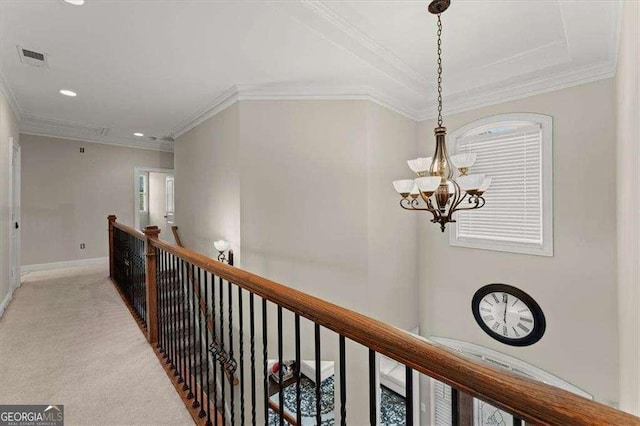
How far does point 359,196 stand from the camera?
11.6 ft

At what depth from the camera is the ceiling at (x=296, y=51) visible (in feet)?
7.31

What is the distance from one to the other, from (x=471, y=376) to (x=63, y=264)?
700 centimetres

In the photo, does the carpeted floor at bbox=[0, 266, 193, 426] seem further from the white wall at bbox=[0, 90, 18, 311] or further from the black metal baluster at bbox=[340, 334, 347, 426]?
the black metal baluster at bbox=[340, 334, 347, 426]

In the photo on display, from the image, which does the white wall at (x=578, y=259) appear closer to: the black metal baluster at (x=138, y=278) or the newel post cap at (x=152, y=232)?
the newel post cap at (x=152, y=232)

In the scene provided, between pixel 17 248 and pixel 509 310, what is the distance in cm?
647

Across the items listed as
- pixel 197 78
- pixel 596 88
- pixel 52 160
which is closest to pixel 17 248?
pixel 52 160

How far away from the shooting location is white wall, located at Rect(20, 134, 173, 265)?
5.14 m

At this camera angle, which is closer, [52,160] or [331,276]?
[331,276]

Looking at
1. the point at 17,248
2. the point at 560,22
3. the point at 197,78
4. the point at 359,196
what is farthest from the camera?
the point at 17,248

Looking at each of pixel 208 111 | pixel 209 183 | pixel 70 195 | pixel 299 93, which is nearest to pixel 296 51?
pixel 299 93

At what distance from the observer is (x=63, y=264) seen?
5.42m

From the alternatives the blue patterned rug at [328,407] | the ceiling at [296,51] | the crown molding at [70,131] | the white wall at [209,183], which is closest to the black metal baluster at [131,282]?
the white wall at [209,183]

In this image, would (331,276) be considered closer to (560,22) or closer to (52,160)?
(560,22)

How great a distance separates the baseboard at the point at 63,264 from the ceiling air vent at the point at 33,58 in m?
3.84
